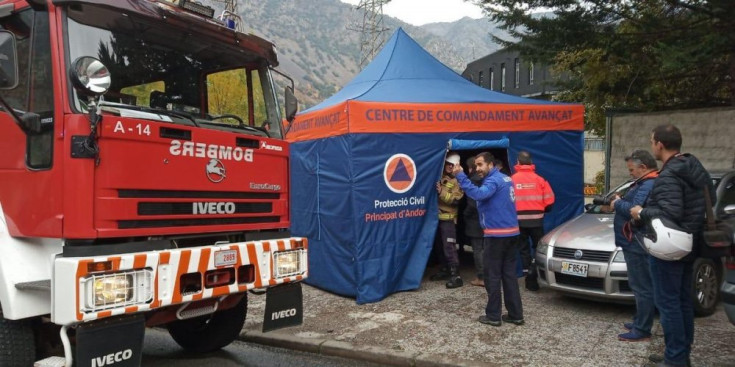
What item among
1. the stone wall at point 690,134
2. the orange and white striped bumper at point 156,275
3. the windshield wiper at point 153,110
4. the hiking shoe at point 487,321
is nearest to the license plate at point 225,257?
the orange and white striped bumper at point 156,275

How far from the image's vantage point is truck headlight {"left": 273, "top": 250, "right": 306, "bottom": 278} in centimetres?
444

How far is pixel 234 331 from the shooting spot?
517 centimetres

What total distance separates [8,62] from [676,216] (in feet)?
15.4

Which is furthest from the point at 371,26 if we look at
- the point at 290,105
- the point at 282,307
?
the point at 282,307

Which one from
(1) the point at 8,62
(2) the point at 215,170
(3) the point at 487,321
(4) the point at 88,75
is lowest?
(3) the point at 487,321

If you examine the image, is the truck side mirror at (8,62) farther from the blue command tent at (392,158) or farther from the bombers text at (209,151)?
the blue command tent at (392,158)

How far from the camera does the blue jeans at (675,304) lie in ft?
13.4

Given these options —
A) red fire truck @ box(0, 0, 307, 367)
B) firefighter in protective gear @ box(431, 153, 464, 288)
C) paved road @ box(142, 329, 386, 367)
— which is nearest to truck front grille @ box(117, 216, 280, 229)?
A: red fire truck @ box(0, 0, 307, 367)

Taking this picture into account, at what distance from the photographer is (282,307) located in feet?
15.0

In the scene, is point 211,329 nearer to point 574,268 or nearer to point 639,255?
A: point 574,268

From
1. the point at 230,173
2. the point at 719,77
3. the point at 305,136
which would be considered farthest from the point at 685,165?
the point at 719,77

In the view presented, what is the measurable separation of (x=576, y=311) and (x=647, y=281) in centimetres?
129

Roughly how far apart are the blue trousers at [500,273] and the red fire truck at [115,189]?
215 cm

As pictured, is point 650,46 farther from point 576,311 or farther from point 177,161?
point 177,161
